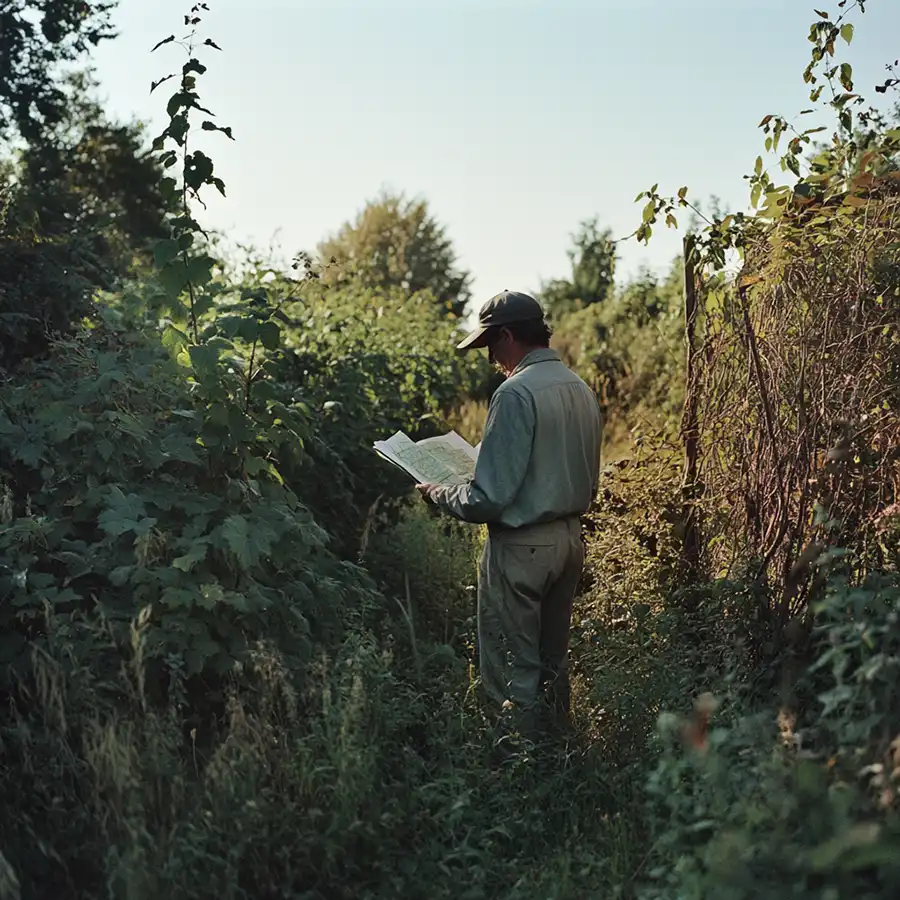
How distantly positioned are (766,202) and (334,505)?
334cm

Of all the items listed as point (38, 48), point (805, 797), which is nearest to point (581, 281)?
point (38, 48)

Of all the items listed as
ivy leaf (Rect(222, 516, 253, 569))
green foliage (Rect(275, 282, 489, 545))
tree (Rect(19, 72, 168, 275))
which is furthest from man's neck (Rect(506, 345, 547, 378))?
tree (Rect(19, 72, 168, 275))

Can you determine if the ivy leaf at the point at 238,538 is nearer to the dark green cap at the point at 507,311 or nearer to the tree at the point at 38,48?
the dark green cap at the point at 507,311

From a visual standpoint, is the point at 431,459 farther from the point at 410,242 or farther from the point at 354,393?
the point at 410,242

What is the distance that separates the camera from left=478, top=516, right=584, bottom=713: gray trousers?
530cm

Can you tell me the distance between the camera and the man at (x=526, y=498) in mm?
5219

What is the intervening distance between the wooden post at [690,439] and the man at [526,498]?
1.38m

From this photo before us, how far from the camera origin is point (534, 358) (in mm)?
5438

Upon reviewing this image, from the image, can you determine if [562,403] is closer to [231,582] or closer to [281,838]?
[231,582]

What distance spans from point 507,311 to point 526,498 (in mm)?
854

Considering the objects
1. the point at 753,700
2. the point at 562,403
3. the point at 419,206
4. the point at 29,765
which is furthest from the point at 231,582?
the point at 419,206

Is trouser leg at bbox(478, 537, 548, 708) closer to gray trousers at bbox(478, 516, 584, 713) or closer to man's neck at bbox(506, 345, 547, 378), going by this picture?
gray trousers at bbox(478, 516, 584, 713)

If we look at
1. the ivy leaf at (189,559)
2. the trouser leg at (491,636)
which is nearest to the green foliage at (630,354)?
the trouser leg at (491,636)

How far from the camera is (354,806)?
414cm
